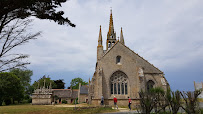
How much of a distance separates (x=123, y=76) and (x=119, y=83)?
57.8 inches

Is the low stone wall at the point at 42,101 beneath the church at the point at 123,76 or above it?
beneath

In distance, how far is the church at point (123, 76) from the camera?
76.8ft

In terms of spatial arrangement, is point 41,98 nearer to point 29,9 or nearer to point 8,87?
point 8,87

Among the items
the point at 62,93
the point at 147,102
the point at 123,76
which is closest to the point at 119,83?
the point at 123,76

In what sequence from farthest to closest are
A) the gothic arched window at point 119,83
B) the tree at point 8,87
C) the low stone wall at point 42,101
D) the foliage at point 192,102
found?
the tree at point 8,87
the low stone wall at point 42,101
the gothic arched window at point 119,83
the foliage at point 192,102

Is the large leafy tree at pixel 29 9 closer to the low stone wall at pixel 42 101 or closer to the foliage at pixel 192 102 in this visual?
the foliage at pixel 192 102

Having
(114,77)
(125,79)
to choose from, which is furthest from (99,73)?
(125,79)

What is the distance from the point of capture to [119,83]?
24.7 m

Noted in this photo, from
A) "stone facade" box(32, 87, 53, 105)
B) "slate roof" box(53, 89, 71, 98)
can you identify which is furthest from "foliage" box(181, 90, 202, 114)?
"slate roof" box(53, 89, 71, 98)

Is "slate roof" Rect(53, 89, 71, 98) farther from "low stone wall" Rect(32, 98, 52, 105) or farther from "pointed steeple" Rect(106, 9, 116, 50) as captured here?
"pointed steeple" Rect(106, 9, 116, 50)

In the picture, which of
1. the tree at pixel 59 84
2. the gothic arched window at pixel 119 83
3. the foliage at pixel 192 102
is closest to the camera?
the foliage at pixel 192 102

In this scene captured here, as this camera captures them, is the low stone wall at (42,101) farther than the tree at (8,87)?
No

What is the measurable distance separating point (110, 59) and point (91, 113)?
12499 millimetres

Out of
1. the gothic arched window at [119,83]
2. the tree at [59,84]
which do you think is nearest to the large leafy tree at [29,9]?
the gothic arched window at [119,83]
